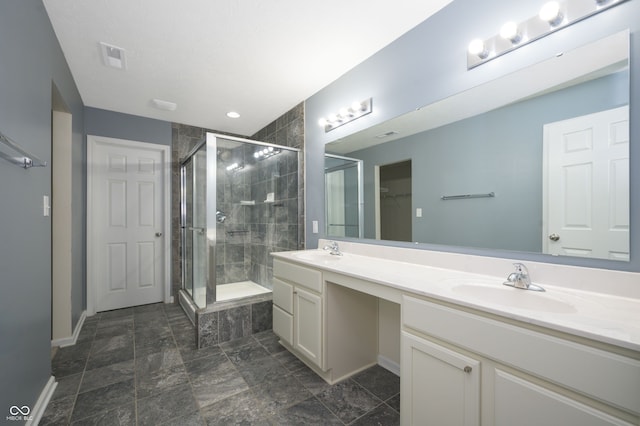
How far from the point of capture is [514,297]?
3.81 feet

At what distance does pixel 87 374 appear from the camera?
188 cm

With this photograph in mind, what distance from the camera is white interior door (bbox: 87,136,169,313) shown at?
10.0ft

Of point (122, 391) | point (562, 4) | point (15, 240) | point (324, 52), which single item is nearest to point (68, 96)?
point (15, 240)

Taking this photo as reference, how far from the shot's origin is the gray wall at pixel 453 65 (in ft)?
3.37

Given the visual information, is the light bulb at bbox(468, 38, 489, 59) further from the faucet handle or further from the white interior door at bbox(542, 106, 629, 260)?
the faucet handle

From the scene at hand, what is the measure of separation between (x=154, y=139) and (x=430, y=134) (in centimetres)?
332

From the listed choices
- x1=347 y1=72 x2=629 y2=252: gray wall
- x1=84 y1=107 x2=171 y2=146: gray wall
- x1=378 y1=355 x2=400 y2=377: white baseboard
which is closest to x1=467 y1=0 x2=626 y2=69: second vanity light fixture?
x1=347 y1=72 x2=629 y2=252: gray wall

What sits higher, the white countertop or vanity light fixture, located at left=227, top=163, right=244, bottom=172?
A: vanity light fixture, located at left=227, top=163, right=244, bottom=172

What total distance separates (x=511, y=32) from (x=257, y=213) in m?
2.94

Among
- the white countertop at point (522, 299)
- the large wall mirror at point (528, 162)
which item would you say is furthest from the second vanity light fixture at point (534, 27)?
the white countertop at point (522, 299)

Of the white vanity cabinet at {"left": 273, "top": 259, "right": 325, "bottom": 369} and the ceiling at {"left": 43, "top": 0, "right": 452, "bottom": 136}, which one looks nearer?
the ceiling at {"left": 43, "top": 0, "right": 452, "bottom": 136}

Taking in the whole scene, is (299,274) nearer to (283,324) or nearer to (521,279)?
(283,324)

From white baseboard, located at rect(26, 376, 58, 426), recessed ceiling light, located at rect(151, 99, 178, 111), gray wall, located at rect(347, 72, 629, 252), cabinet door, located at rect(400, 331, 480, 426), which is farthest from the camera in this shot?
recessed ceiling light, located at rect(151, 99, 178, 111)

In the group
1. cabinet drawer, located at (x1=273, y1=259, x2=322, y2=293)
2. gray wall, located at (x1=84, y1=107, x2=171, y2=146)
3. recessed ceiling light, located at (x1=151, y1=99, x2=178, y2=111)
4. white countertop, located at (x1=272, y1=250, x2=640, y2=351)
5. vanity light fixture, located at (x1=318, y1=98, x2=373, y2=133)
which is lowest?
cabinet drawer, located at (x1=273, y1=259, x2=322, y2=293)
